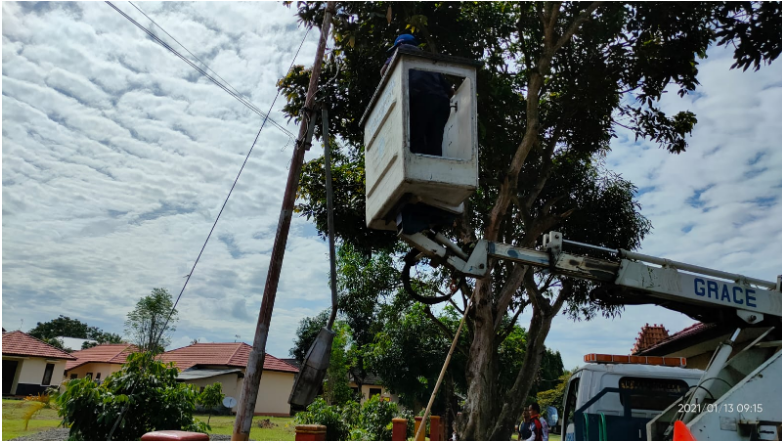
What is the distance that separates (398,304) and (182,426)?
6.99 metres

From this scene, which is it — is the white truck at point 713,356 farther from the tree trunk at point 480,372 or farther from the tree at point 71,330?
the tree at point 71,330

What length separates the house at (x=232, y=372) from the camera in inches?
1303

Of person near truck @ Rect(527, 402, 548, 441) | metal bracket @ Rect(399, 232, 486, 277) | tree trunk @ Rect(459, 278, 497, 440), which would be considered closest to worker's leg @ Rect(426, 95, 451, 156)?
metal bracket @ Rect(399, 232, 486, 277)

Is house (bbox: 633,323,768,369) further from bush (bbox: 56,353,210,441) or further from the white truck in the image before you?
bush (bbox: 56,353,210,441)

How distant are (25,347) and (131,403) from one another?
100 feet

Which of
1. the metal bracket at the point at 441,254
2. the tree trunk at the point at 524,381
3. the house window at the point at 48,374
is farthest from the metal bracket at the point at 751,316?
the house window at the point at 48,374

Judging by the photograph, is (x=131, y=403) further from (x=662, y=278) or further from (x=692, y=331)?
(x=692, y=331)

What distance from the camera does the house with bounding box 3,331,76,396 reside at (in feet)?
109

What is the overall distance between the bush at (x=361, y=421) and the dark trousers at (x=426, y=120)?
33.9ft

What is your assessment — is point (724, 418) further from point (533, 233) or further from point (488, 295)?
point (533, 233)

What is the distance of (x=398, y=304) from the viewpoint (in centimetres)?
1544

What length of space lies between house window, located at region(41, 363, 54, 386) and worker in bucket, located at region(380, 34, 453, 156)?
3814 centimetres

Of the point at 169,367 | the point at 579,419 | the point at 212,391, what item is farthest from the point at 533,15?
the point at 212,391
